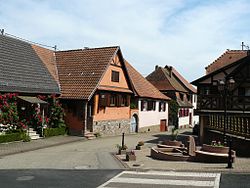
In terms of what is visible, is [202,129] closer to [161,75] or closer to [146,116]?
[146,116]

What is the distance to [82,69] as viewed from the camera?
32.7m

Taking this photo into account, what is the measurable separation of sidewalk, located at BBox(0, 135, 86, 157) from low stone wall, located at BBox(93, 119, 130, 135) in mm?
2960

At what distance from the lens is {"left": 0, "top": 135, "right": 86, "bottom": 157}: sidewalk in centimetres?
2050

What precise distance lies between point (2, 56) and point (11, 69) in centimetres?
134

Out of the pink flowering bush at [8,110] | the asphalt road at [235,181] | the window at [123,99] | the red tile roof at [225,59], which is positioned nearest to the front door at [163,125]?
the red tile roof at [225,59]

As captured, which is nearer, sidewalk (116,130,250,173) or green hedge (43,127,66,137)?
sidewalk (116,130,250,173)

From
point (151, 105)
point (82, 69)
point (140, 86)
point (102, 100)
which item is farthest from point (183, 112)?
point (82, 69)

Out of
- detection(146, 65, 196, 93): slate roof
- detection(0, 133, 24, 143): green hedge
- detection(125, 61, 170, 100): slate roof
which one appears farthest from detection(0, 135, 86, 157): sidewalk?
detection(146, 65, 196, 93): slate roof

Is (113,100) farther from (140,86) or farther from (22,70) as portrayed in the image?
(22,70)

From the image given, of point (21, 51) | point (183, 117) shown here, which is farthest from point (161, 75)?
point (21, 51)

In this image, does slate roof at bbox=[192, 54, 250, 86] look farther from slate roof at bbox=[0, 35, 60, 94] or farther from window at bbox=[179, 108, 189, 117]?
window at bbox=[179, 108, 189, 117]

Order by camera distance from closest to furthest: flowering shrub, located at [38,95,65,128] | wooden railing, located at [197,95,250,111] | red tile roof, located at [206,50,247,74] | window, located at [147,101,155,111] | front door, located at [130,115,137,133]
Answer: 1. wooden railing, located at [197,95,250,111]
2. flowering shrub, located at [38,95,65,128]
3. front door, located at [130,115,137,133]
4. red tile roof, located at [206,50,247,74]
5. window, located at [147,101,155,111]

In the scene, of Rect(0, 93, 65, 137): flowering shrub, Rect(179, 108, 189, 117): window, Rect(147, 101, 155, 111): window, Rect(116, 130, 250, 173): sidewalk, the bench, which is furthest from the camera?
Rect(179, 108, 189, 117): window

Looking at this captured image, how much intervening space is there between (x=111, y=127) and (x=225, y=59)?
50.3 ft
